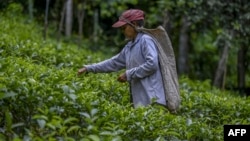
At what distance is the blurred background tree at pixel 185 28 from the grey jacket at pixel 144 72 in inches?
272

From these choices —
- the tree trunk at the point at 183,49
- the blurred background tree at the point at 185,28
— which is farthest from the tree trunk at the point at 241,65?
the tree trunk at the point at 183,49

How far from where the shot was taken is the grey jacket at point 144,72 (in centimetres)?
605

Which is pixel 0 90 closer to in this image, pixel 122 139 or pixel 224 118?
pixel 122 139

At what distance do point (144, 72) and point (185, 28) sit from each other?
1101cm

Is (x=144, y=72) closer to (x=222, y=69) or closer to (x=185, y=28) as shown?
(x=222, y=69)

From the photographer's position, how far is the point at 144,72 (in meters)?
6.04

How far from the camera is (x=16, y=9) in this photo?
15.1m

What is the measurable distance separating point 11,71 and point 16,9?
32.8ft

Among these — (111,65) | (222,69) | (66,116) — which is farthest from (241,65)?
(66,116)

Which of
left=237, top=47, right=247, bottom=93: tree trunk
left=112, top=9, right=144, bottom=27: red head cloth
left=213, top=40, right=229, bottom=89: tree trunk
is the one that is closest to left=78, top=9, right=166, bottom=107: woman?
left=112, top=9, right=144, bottom=27: red head cloth

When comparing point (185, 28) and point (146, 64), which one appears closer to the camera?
point (146, 64)

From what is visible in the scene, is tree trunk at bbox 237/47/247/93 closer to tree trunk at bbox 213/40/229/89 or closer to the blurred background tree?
the blurred background tree

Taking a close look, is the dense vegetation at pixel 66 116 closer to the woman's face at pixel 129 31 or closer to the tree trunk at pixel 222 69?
the woman's face at pixel 129 31

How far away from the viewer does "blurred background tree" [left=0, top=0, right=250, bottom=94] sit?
44.7 feet
